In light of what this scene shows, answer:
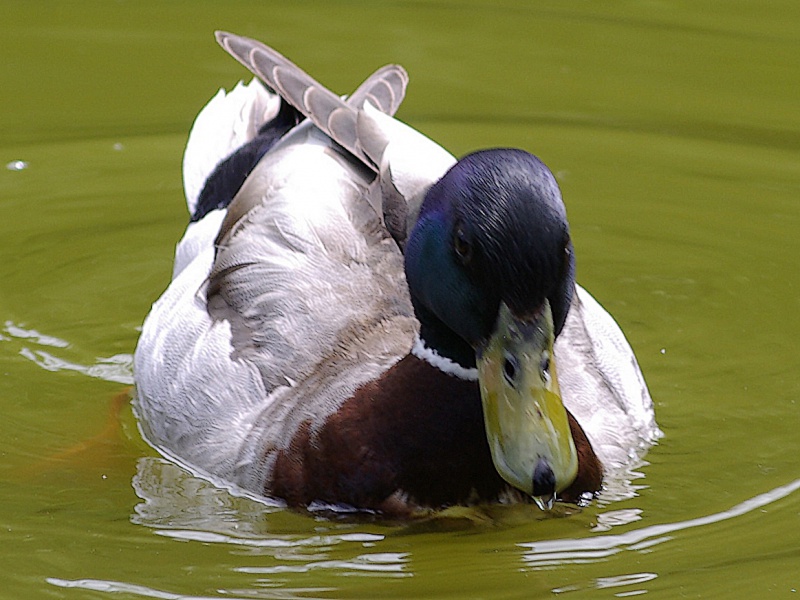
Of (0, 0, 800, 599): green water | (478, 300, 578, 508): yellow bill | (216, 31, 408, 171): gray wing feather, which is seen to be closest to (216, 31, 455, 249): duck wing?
(216, 31, 408, 171): gray wing feather

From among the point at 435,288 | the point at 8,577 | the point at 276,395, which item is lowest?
the point at 8,577

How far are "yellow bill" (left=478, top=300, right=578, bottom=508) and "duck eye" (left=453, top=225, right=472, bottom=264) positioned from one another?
0.19 meters

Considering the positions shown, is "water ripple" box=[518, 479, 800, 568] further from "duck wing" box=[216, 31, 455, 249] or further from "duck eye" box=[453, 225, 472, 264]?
"duck wing" box=[216, 31, 455, 249]

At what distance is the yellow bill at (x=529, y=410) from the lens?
473 centimetres

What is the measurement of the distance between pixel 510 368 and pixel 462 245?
0.38 metres

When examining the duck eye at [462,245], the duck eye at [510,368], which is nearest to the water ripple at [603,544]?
the duck eye at [510,368]

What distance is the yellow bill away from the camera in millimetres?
4730

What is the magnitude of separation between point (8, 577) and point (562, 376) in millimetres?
1988

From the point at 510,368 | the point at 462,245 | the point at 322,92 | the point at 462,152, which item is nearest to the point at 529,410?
the point at 510,368

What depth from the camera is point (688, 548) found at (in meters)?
5.09

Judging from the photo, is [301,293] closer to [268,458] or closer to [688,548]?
[268,458]

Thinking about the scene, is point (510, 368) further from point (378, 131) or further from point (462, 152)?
point (462, 152)

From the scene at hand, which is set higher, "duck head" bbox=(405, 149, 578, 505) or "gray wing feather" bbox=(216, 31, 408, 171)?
"gray wing feather" bbox=(216, 31, 408, 171)

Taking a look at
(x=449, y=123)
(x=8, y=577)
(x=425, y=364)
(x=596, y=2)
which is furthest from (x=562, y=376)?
(x=596, y=2)
